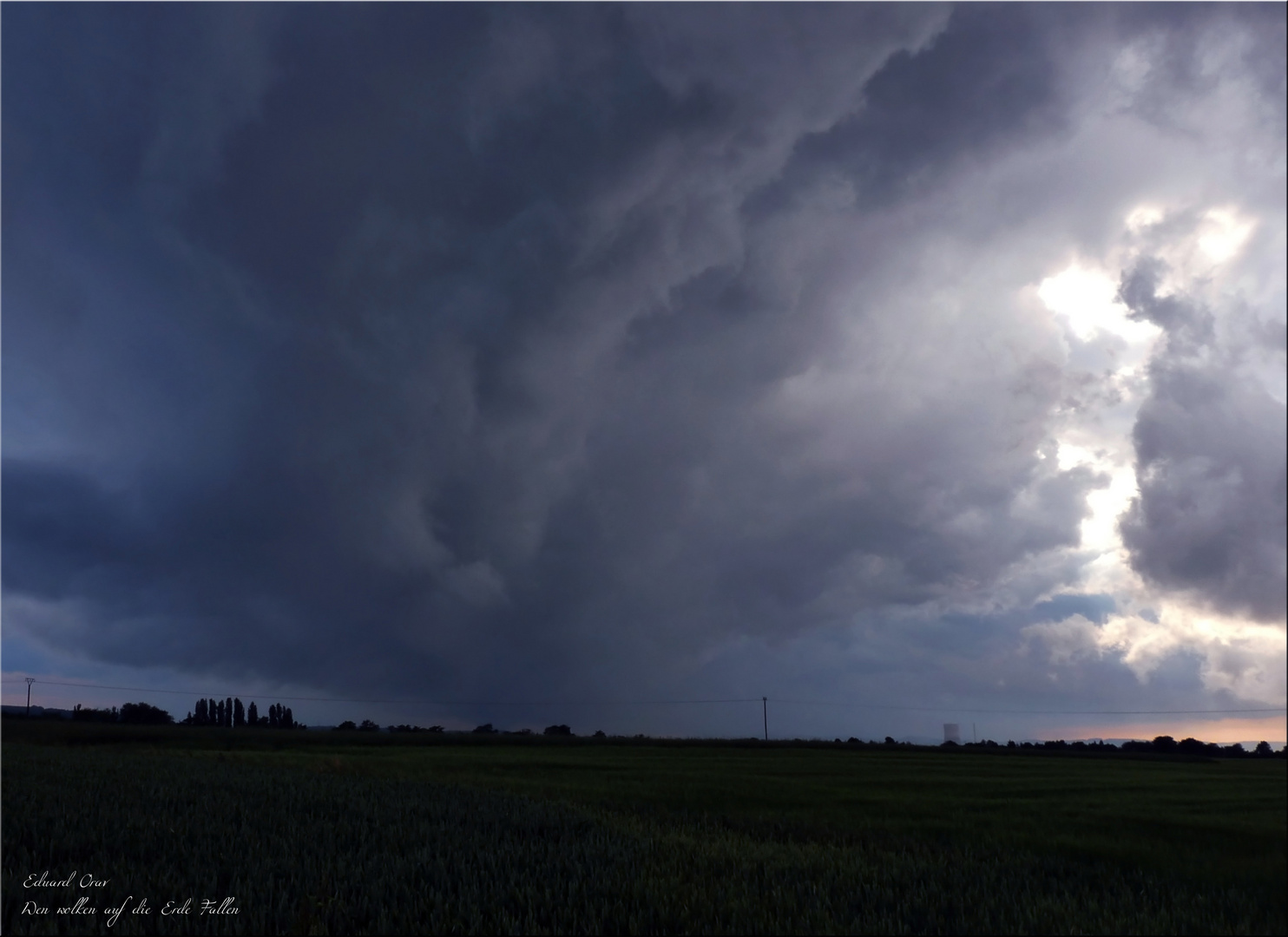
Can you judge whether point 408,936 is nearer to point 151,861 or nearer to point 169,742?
point 151,861

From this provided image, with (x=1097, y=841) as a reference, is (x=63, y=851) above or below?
above

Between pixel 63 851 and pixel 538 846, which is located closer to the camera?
pixel 63 851

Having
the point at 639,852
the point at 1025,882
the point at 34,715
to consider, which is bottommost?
the point at 34,715

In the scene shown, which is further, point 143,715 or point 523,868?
point 143,715

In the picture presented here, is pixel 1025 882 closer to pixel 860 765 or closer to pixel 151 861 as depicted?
pixel 151 861

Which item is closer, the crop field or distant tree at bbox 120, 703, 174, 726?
the crop field

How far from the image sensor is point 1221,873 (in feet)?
66.1

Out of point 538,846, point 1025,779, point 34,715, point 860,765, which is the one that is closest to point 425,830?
point 538,846

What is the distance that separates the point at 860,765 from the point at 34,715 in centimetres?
12894

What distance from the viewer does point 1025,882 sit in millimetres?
13102

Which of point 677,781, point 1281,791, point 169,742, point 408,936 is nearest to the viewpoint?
point 408,936

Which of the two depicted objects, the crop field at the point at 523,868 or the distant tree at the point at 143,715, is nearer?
the crop field at the point at 523,868

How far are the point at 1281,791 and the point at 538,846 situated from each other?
2237 inches

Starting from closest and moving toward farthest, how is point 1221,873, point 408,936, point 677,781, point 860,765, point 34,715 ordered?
point 408,936 < point 1221,873 < point 677,781 < point 860,765 < point 34,715
